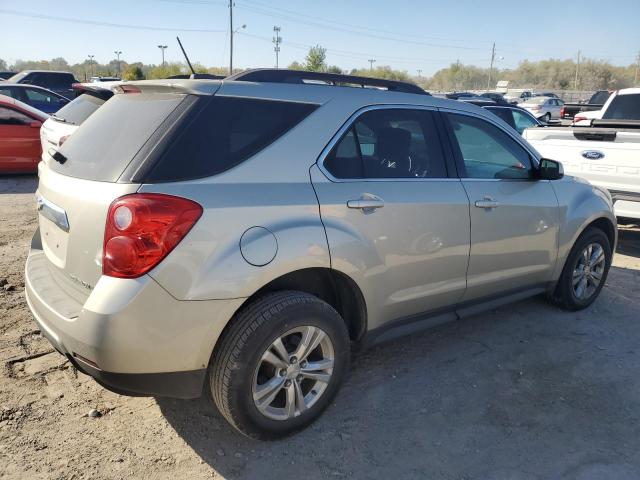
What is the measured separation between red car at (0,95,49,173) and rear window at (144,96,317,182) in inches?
334

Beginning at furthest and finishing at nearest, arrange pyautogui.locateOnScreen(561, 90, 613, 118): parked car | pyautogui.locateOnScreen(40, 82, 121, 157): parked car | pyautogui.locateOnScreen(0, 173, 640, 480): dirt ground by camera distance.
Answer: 1. pyautogui.locateOnScreen(561, 90, 613, 118): parked car
2. pyautogui.locateOnScreen(40, 82, 121, 157): parked car
3. pyautogui.locateOnScreen(0, 173, 640, 480): dirt ground

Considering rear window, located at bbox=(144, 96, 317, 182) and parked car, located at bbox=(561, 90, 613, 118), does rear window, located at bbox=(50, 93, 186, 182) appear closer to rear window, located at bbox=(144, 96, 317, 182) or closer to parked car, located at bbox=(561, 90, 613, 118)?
A: rear window, located at bbox=(144, 96, 317, 182)

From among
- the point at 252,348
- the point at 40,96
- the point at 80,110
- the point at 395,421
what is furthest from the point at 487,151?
the point at 40,96

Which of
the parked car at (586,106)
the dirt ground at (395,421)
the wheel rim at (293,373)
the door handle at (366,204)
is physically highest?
the parked car at (586,106)

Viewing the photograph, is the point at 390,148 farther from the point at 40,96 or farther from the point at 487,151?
the point at 40,96

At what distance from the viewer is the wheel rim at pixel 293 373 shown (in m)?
2.75

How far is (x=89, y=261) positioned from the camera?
247 centimetres

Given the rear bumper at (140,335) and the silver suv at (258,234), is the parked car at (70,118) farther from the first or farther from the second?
the rear bumper at (140,335)

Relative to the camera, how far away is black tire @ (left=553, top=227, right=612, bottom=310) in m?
4.59

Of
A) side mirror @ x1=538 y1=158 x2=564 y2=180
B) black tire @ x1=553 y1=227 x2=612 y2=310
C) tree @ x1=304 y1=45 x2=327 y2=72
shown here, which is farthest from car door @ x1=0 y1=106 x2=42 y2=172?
tree @ x1=304 y1=45 x2=327 y2=72

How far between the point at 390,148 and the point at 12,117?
8604 mm

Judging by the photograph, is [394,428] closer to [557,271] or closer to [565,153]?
[557,271]

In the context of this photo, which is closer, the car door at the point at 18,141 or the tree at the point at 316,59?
the car door at the point at 18,141

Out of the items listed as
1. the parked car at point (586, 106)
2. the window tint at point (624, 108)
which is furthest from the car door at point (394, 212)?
the parked car at point (586, 106)
